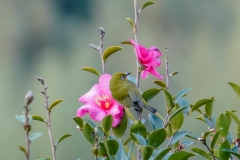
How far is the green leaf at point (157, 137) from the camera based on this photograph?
846 millimetres

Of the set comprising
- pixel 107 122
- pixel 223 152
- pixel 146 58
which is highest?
pixel 146 58

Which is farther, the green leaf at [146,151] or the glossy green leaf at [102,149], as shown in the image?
the glossy green leaf at [102,149]

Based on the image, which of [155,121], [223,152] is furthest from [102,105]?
[223,152]

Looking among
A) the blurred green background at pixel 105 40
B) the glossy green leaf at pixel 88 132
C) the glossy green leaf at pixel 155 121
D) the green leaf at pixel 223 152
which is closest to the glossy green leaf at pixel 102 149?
the glossy green leaf at pixel 88 132

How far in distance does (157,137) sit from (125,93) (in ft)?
0.38

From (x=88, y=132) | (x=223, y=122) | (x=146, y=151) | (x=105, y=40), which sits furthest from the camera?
(x=105, y=40)

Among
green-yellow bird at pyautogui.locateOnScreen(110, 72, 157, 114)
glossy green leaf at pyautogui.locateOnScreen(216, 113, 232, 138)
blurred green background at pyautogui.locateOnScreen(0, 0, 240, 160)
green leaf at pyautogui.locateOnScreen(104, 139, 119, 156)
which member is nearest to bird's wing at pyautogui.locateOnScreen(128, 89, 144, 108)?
green-yellow bird at pyautogui.locateOnScreen(110, 72, 157, 114)

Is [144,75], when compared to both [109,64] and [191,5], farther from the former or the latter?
[191,5]

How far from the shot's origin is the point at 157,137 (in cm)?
86

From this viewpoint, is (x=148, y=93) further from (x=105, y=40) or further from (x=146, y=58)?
(x=105, y=40)

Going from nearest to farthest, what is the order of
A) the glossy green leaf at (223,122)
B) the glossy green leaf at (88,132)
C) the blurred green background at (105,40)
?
the glossy green leaf at (88,132) < the glossy green leaf at (223,122) < the blurred green background at (105,40)

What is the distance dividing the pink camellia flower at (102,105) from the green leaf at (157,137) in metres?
0.11

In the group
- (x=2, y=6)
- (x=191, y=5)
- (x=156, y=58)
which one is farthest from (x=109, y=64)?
(x=156, y=58)

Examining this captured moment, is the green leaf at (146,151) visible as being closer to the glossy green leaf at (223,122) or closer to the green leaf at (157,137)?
the green leaf at (157,137)
